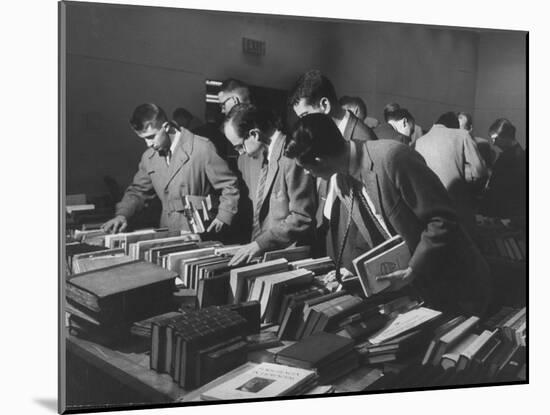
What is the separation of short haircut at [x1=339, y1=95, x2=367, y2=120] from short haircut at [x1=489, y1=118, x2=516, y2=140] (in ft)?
2.56

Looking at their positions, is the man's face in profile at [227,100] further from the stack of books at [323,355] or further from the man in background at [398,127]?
the stack of books at [323,355]

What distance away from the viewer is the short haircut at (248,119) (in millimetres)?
3432

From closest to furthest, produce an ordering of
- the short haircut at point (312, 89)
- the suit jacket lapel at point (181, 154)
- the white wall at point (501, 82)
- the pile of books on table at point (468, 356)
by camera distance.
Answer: the suit jacket lapel at point (181, 154)
the short haircut at point (312, 89)
the pile of books on table at point (468, 356)
the white wall at point (501, 82)

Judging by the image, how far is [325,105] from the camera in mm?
3557

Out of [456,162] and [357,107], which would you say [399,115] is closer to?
[357,107]

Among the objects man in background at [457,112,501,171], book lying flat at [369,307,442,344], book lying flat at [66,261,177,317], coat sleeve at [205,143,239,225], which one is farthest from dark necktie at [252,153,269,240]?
man in background at [457,112,501,171]

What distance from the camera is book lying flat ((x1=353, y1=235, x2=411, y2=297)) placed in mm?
3627

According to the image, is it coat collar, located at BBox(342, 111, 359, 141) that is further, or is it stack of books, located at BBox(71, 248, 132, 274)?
coat collar, located at BBox(342, 111, 359, 141)

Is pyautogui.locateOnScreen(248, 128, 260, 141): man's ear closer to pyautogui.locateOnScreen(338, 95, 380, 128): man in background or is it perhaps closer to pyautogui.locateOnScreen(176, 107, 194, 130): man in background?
pyautogui.locateOnScreen(176, 107, 194, 130): man in background

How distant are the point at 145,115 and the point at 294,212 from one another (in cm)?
89

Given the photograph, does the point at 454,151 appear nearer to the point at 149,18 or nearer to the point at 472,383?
the point at 472,383

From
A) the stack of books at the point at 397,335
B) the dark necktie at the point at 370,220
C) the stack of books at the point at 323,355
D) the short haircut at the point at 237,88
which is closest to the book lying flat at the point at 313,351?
the stack of books at the point at 323,355

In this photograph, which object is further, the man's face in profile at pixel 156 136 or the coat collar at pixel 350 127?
the coat collar at pixel 350 127

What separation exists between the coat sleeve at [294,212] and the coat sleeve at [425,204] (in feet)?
1.51
